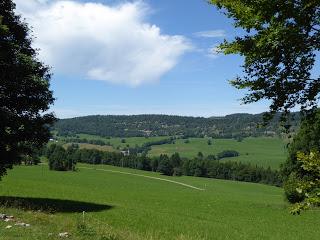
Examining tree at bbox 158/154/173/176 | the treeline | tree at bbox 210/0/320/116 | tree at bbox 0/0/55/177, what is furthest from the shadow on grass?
tree at bbox 158/154/173/176

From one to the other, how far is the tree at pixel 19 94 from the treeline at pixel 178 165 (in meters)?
116

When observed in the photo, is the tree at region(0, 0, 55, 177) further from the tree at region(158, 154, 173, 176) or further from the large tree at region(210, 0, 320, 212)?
the tree at region(158, 154, 173, 176)

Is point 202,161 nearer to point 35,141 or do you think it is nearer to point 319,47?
point 35,141

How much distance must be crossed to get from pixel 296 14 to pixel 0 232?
1091 cm

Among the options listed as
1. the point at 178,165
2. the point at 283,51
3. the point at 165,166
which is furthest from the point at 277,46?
the point at 178,165

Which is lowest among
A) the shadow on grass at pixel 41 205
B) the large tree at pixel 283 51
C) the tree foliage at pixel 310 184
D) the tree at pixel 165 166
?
the tree at pixel 165 166

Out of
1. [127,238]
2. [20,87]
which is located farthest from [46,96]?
[127,238]

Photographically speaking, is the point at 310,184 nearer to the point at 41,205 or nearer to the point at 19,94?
the point at 19,94

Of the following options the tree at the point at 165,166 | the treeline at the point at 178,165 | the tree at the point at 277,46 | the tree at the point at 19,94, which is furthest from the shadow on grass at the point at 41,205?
the tree at the point at 165,166

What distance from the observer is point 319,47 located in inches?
358

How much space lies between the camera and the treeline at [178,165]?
155m

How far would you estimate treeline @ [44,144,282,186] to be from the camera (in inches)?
6102

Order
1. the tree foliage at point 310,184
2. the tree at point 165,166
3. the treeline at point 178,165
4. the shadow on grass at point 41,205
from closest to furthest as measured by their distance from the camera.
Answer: the tree foliage at point 310,184
the shadow on grass at point 41,205
the treeline at point 178,165
the tree at point 165,166

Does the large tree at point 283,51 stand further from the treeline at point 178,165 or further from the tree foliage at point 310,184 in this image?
the treeline at point 178,165
